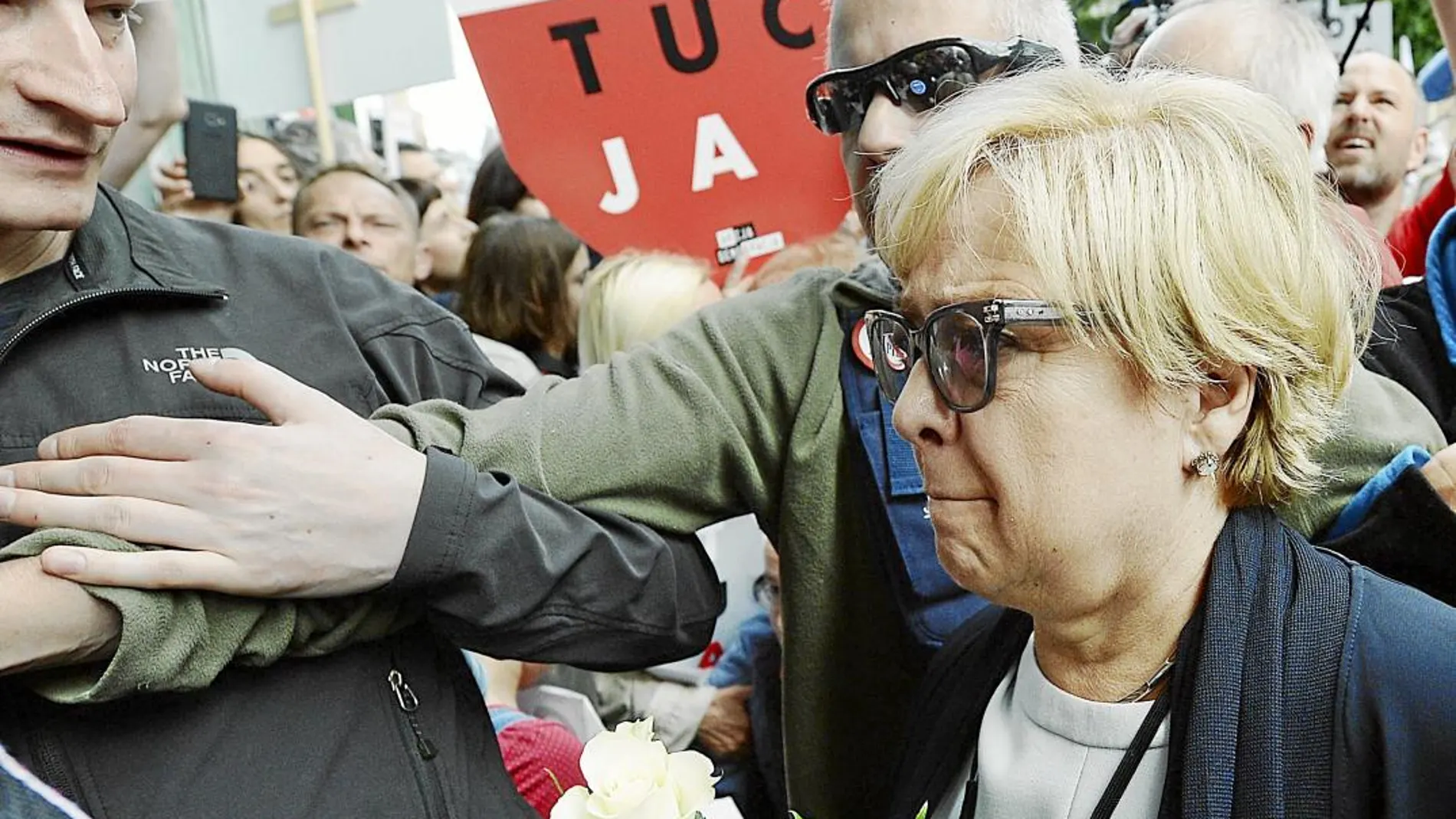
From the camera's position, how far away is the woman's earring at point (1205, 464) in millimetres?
1569

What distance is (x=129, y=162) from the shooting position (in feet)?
8.53

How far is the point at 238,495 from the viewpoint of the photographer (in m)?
1.47

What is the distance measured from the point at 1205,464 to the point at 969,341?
0.98 feet

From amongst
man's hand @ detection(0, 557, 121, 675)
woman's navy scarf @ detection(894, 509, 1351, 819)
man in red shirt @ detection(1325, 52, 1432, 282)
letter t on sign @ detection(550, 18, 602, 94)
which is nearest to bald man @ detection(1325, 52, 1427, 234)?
man in red shirt @ detection(1325, 52, 1432, 282)

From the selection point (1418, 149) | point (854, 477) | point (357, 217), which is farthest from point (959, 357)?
point (1418, 149)

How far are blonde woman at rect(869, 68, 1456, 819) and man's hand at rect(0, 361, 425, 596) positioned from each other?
614 millimetres

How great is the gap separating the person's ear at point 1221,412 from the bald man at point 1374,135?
11.1ft

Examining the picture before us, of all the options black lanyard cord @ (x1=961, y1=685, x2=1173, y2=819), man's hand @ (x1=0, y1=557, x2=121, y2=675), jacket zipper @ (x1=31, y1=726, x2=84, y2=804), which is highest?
man's hand @ (x1=0, y1=557, x2=121, y2=675)

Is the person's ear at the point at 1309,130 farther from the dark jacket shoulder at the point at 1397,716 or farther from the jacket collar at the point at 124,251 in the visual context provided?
the jacket collar at the point at 124,251

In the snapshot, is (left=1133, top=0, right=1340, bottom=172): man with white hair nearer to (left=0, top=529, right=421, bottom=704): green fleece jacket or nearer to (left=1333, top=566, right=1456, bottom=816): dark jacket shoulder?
(left=1333, top=566, right=1456, bottom=816): dark jacket shoulder

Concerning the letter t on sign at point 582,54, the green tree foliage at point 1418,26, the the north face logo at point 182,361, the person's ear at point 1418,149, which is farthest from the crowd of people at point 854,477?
the green tree foliage at point 1418,26

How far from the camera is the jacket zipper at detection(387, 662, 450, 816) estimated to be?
1589 mm

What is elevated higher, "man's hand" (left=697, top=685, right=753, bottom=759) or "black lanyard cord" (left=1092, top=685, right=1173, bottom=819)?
"black lanyard cord" (left=1092, top=685, right=1173, bottom=819)

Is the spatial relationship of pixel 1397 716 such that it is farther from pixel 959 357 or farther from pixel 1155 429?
pixel 959 357
